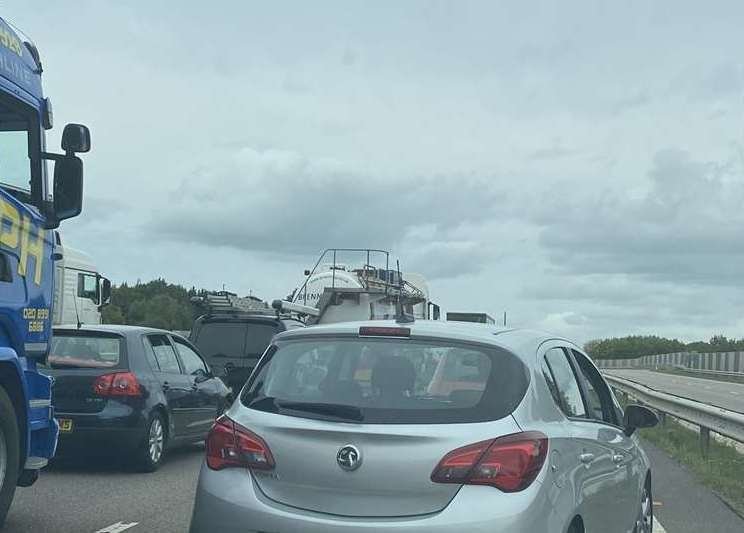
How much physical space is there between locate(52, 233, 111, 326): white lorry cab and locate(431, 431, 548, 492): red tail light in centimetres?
2100

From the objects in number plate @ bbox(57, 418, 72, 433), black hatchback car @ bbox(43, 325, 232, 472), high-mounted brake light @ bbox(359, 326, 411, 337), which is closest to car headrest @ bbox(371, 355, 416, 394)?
high-mounted brake light @ bbox(359, 326, 411, 337)

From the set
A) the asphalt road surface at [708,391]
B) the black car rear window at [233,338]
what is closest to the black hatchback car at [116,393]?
the black car rear window at [233,338]

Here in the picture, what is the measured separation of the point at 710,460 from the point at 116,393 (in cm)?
736

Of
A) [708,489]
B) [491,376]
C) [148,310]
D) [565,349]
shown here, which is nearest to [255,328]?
[708,489]

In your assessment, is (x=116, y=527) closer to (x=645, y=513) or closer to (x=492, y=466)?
(x=645, y=513)

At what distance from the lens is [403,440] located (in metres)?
4.59

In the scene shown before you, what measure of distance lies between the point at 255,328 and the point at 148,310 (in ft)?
130

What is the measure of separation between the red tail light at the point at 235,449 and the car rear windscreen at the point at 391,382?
18cm

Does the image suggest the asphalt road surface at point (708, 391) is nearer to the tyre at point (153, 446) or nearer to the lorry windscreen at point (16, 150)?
the tyre at point (153, 446)

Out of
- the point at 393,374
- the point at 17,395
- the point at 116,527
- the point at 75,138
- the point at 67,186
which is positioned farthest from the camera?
the point at 116,527

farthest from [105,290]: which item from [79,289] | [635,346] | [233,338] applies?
[635,346]

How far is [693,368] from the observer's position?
3248 inches

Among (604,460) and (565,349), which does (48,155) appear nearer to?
(565,349)

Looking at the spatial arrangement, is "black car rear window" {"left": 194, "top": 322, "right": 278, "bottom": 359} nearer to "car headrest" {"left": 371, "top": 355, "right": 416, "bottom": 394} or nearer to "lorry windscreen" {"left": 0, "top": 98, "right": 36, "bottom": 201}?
"lorry windscreen" {"left": 0, "top": 98, "right": 36, "bottom": 201}
